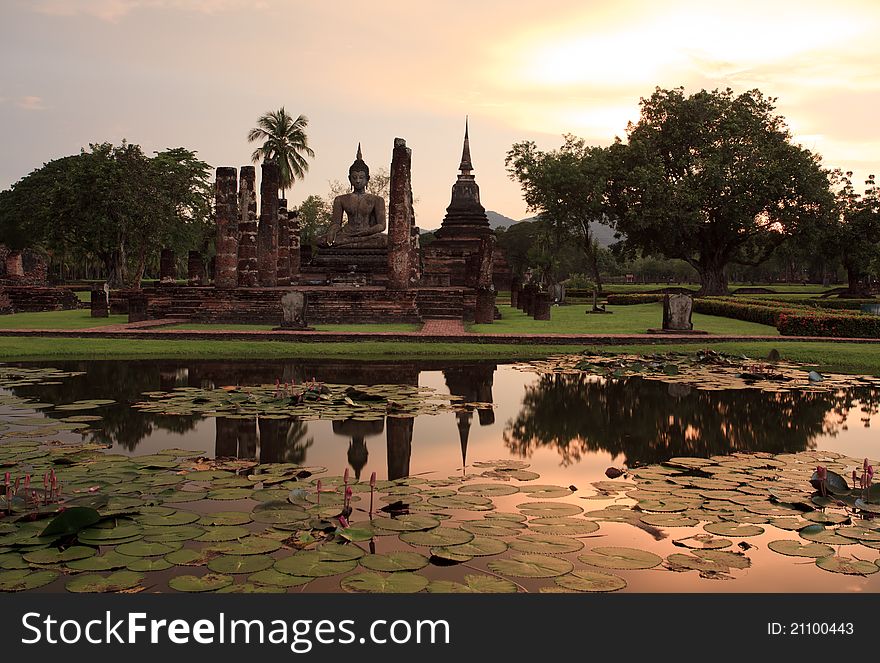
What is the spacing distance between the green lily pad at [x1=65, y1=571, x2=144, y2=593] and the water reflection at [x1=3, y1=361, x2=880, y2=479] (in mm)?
2583

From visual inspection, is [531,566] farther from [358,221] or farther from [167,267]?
[167,267]

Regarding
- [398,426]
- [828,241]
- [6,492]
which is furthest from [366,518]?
[828,241]

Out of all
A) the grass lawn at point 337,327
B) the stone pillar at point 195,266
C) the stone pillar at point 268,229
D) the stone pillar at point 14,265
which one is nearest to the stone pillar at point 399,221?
the grass lawn at point 337,327

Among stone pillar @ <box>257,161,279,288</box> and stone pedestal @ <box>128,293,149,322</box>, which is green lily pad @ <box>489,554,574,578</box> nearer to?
stone pedestal @ <box>128,293,149,322</box>

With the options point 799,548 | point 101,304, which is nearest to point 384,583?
point 799,548

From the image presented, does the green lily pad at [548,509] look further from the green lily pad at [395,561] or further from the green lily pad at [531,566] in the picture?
the green lily pad at [395,561]

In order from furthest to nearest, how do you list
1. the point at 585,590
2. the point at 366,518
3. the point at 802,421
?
the point at 802,421 → the point at 366,518 → the point at 585,590

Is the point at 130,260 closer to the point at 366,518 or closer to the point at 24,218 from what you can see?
the point at 24,218

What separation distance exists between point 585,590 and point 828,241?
137 feet

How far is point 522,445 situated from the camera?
25.2 feet

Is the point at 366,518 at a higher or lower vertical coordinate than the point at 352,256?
lower

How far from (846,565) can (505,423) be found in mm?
4631

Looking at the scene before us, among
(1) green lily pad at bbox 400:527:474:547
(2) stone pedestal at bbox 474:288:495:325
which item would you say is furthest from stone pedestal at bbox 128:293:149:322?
(1) green lily pad at bbox 400:527:474:547

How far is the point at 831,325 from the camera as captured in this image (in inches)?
712
